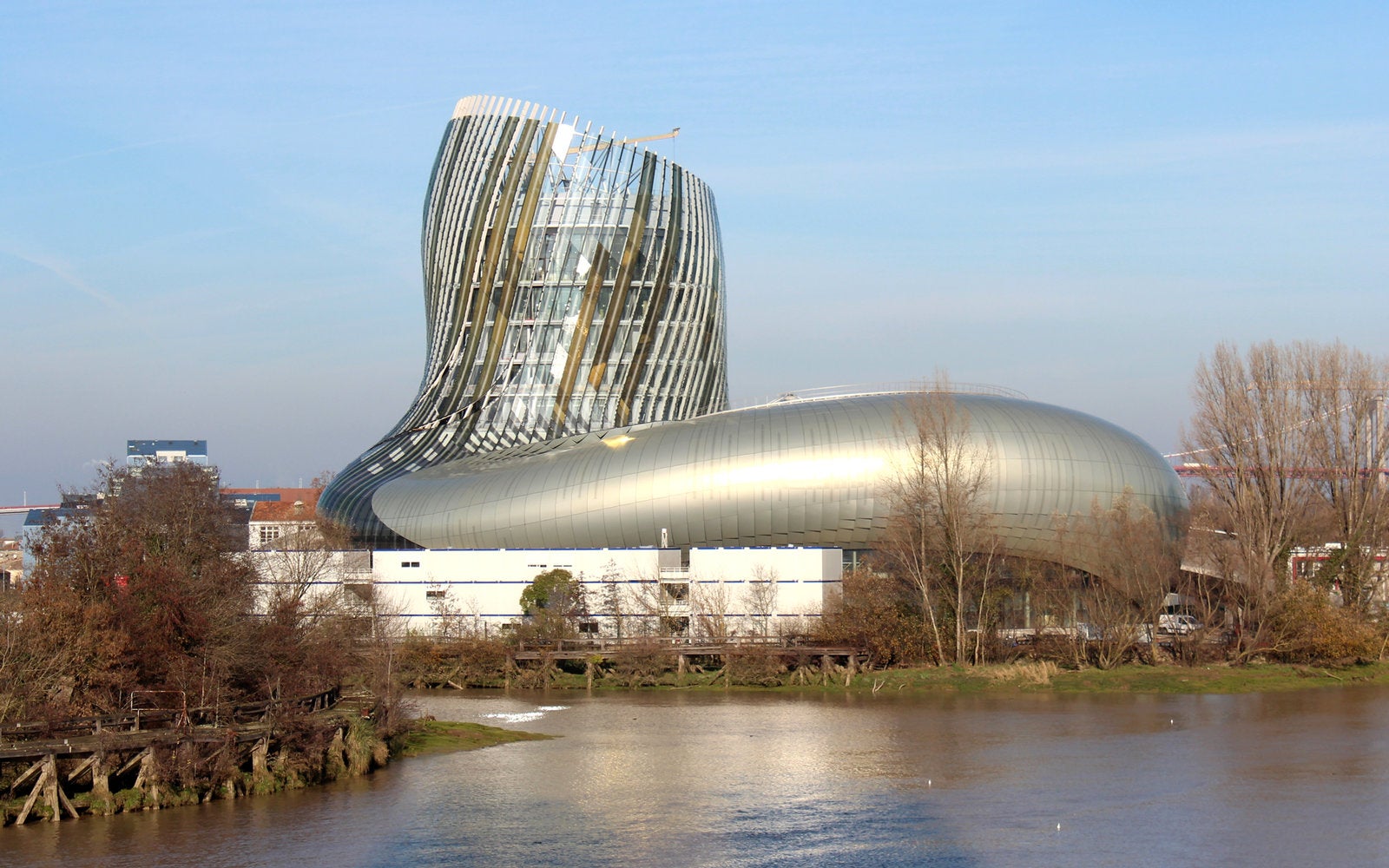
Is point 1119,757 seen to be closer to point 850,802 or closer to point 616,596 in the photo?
point 850,802

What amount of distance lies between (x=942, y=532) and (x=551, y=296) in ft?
90.3

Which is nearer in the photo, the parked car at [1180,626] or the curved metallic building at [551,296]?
the parked car at [1180,626]

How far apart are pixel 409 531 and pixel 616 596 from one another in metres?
11.3

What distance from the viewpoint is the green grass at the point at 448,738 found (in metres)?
33.5

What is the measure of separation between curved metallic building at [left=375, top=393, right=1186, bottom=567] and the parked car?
17.9ft

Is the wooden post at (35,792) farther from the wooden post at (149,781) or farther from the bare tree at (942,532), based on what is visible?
the bare tree at (942,532)

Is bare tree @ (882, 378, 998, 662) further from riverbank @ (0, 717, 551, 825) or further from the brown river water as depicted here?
riverbank @ (0, 717, 551, 825)

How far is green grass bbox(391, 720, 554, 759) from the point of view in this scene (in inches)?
1320

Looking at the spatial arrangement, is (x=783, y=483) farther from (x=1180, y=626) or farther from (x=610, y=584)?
(x=1180, y=626)

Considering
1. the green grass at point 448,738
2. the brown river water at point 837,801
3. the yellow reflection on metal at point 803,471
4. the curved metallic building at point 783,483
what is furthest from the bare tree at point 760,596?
the green grass at point 448,738

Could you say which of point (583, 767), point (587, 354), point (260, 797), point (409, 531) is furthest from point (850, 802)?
point (587, 354)

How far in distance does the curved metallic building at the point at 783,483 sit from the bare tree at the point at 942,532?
3.45 meters

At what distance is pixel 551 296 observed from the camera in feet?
232

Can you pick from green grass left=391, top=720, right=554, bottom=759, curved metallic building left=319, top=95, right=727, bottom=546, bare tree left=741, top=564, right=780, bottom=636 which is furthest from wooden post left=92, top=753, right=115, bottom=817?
curved metallic building left=319, top=95, right=727, bottom=546
